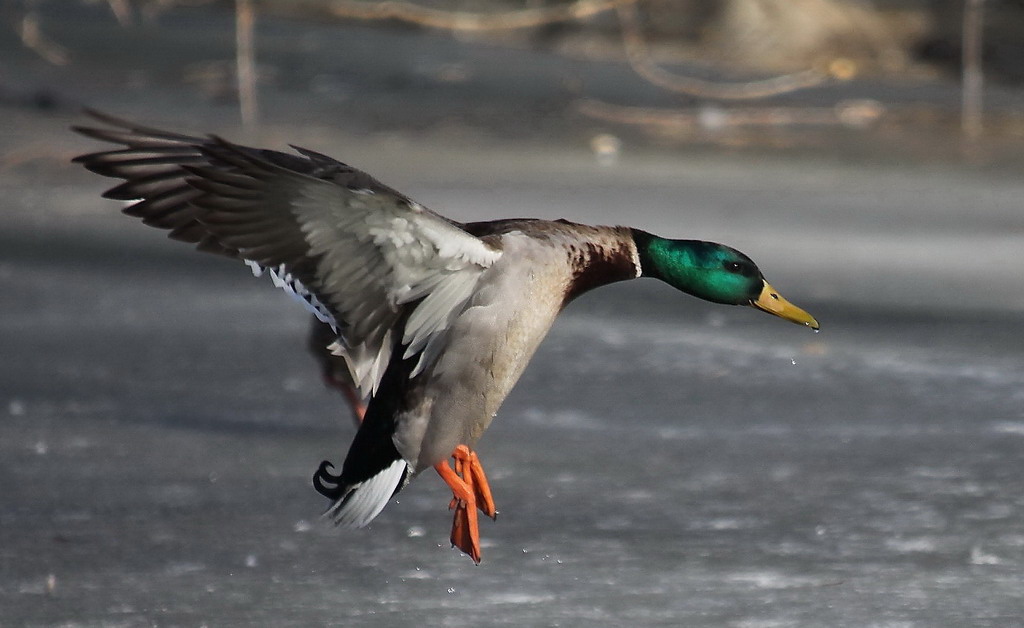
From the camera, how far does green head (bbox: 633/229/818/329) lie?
13.1 ft

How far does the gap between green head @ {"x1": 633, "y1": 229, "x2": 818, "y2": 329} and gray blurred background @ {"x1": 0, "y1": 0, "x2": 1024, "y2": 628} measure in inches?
23.8

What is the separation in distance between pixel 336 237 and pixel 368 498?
0.61 metres

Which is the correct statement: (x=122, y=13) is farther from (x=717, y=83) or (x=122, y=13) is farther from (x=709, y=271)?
(x=709, y=271)

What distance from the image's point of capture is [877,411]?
5.69m

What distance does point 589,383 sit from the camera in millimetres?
6094

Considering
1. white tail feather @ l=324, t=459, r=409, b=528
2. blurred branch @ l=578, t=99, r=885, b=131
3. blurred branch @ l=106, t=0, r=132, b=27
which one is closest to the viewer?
white tail feather @ l=324, t=459, r=409, b=528

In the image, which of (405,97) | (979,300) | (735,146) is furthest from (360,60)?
(979,300)

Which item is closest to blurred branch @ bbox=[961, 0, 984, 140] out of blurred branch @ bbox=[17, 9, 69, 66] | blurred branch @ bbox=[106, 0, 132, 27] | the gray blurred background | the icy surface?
the gray blurred background

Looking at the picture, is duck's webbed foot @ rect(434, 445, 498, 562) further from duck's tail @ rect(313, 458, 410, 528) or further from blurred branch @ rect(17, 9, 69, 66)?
blurred branch @ rect(17, 9, 69, 66)

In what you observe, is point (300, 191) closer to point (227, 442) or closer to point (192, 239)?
point (192, 239)

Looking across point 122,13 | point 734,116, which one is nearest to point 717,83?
point 734,116

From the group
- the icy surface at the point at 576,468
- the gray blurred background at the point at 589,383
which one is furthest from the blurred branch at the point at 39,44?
the icy surface at the point at 576,468

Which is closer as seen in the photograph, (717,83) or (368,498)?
(368,498)

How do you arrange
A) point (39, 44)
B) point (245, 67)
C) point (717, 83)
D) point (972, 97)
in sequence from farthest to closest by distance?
point (39, 44) → point (717, 83) → point (972, 97) → point (245, 67)
